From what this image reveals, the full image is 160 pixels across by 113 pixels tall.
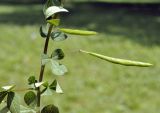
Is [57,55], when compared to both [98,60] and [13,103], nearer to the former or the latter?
[13,103]

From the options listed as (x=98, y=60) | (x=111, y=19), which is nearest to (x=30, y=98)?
(x=98, y=60)

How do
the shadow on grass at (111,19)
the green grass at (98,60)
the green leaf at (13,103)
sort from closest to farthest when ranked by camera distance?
the green leaf at (13,103)
the green grass at (98,60)
the shadow on grass at (111,19)

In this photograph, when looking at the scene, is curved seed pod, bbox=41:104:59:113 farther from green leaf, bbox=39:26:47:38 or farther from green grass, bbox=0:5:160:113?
green grass, bbox=0:5:160:113

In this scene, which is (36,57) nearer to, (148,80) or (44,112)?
(148,80)

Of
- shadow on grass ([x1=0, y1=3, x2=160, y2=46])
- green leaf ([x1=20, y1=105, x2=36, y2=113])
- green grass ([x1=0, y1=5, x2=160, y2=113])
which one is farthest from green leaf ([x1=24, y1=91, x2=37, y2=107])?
shadow on grass ([x1=0, y1=3, x2=160, y2=46])

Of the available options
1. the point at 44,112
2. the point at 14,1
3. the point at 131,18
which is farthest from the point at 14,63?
the point at 14,1

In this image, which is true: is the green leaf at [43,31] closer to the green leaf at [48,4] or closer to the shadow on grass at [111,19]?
the green leaf at [48,4]

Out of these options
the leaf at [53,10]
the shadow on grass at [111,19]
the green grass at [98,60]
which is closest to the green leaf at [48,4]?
the leaf at [53,10]
